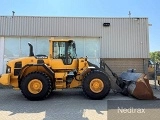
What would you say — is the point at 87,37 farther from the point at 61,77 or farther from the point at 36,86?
the point at 36,86

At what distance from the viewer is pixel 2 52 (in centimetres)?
1501

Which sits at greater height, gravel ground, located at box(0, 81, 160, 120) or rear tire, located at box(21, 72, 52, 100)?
rear tire, located at box(21, 72, 52, 100)

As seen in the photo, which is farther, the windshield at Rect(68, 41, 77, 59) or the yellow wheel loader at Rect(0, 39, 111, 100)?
the windshield at Rect(68, 41, 77, 59)

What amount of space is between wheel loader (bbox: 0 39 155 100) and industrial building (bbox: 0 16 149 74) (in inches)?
156

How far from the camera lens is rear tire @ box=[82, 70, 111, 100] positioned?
1000 centimetres

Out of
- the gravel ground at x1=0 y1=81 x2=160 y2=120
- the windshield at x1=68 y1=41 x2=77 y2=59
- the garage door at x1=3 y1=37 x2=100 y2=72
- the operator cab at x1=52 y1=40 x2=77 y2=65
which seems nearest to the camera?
the gravel ground at x1=0 y1=81 x2=160 y2=120

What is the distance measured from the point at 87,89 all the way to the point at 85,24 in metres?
6.44

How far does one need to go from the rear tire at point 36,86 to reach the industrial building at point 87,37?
5.29 meters

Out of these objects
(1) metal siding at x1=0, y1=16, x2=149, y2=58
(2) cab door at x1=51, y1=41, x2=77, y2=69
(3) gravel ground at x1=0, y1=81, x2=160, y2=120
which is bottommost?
(3) gravel ground at x1=0, y1=81, x2=160, y2=120

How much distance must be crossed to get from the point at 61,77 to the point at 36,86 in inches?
51.0

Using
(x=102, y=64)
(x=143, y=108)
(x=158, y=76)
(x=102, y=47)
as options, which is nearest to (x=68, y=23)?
(x=102, y=47)

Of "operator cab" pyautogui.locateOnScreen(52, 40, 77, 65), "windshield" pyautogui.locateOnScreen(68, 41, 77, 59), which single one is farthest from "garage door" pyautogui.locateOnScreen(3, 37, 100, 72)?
"operator cab" pyautogui.locateOnScreen(52, 40, 77, 65)

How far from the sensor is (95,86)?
10078 millimetres

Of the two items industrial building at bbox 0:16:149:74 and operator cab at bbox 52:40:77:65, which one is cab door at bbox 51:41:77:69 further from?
industrial building at bbox 0:16:149:74
